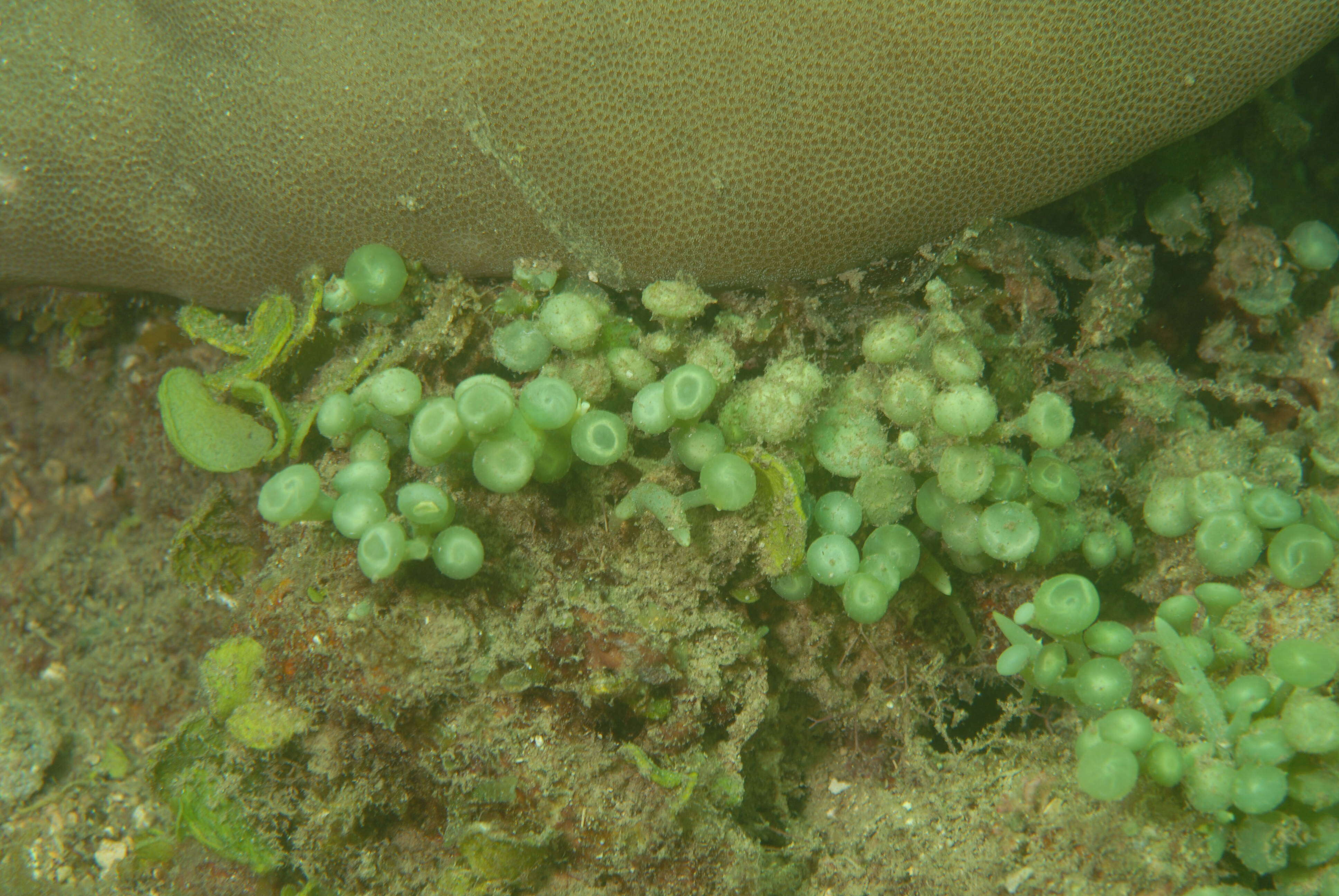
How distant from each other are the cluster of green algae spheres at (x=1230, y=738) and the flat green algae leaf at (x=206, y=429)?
2.97 metres

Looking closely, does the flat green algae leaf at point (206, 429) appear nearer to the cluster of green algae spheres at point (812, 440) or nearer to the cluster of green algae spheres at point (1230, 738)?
the cluster of green algae spheres at point (812, 440)

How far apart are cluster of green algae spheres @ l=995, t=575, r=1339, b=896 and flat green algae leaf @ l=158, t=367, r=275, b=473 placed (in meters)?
2.97

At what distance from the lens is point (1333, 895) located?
1921 millimetres

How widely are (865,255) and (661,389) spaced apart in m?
1.07

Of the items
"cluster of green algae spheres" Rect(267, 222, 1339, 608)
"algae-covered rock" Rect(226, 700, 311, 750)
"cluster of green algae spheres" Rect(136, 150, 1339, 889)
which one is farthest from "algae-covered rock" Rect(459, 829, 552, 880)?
"cluster of green algae spheres" Rect(136, 150, 1339, 889)

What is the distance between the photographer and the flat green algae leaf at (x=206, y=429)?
270cm

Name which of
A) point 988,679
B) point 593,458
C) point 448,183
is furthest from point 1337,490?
point 448,183

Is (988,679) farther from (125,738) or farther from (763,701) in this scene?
(125,738)

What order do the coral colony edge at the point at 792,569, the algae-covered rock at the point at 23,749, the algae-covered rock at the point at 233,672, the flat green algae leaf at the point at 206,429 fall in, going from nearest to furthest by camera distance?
1. the coral colony edge at the point at 792,569
2. the algae-covered rock at the point at 233,672
3. the flat green algae leaf at the point at 206,429
4. the algae-covered rock at the point at 23,749

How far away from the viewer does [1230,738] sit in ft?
6.57

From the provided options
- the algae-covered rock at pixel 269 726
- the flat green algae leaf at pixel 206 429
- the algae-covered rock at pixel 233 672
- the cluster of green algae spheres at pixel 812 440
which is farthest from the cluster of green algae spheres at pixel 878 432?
the algae-covered rock at pixel 269 726

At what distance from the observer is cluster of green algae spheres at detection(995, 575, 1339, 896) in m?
1.91

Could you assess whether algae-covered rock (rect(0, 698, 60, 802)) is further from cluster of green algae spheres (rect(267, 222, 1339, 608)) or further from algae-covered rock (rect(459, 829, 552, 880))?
algae-covered rock (rect(459, 829, 552, 880))

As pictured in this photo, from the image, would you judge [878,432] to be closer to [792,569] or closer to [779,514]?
[779,514]
